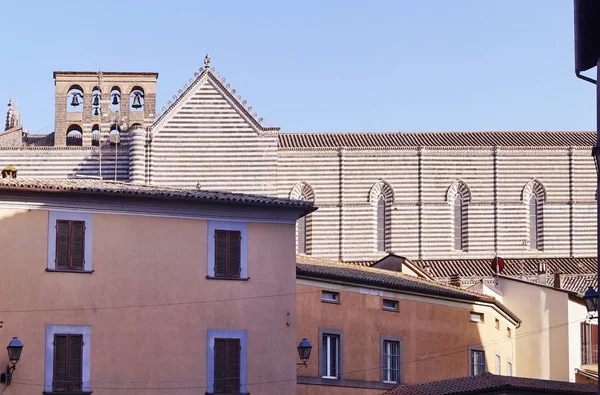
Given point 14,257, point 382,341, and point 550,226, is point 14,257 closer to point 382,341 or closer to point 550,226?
point 382,341

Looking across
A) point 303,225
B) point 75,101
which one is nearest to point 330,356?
point 303,225

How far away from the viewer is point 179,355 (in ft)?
86.4

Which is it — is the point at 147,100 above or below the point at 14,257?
above

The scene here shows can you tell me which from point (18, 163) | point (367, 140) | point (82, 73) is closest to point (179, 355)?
point (18, 163)

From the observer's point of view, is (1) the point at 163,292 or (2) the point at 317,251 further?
(2) the point at 317,251

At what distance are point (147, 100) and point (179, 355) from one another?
4212cm

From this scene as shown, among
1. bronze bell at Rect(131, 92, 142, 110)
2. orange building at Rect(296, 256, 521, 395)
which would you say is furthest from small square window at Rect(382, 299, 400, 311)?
bronze bell at Rect(131, 92, 142, 110)

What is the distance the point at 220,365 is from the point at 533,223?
3414cm

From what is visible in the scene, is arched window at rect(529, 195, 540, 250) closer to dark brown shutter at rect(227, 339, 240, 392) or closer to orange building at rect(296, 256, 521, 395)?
orange building at rect(296, 256, 521, 395)

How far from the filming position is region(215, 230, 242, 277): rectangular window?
89.0ft

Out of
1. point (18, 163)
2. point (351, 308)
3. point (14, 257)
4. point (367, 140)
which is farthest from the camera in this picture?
point (367, 140)

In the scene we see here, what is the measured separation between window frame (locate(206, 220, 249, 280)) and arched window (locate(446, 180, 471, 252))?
104 ft

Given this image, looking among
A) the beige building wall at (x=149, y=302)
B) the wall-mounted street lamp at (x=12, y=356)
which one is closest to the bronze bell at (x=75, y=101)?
the beige building wall at (x=149, y=302)

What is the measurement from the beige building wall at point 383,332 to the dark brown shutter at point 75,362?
4.83 m
